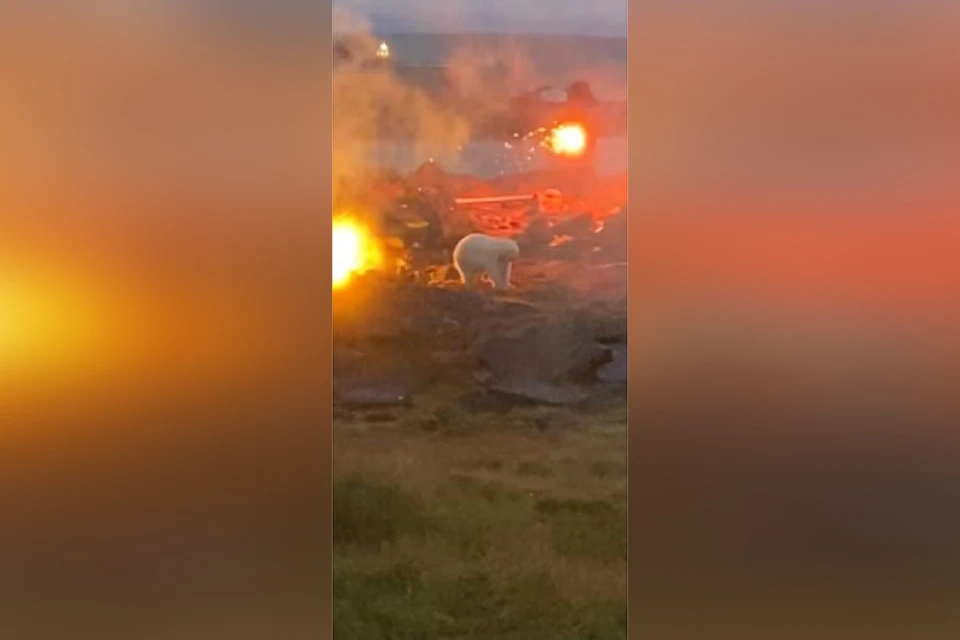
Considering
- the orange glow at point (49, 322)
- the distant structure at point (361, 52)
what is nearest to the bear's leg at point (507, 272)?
the distant structure at point (361, 52)

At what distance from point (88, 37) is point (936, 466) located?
2235 mm

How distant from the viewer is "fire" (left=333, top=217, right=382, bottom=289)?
176 cm

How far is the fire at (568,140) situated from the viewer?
175 cm

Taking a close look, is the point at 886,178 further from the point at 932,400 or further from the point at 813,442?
the point at 813,442

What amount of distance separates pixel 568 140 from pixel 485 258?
0.34 m

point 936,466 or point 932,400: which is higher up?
point 932,400

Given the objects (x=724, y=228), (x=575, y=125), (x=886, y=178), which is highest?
(x=575, y=125)

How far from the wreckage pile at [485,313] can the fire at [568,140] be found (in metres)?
0.08

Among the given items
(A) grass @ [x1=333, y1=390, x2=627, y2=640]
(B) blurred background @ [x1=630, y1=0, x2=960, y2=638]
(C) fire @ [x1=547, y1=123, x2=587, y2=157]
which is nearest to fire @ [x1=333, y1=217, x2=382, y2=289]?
(A) grass @ [x1=333, y1=390, x2=627, y2=640]

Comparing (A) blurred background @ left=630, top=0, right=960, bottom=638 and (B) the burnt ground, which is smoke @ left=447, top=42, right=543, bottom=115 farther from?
(B) the burnt ground

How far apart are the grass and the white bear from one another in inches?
12.1

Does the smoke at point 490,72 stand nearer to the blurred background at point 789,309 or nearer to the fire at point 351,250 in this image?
the blurred background at point 789,309

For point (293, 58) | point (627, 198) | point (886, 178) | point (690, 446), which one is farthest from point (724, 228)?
point (293, 58)

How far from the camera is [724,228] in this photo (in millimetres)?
1772
